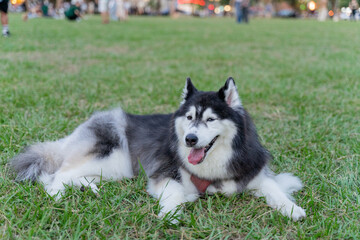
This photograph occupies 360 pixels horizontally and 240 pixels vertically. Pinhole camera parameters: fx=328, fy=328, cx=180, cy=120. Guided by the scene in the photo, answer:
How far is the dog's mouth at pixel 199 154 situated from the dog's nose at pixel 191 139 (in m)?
0.15

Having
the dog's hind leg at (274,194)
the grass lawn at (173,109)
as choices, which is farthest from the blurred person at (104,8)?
the dog's hind leg at (274,194)

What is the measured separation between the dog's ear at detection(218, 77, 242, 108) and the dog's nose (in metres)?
0.47

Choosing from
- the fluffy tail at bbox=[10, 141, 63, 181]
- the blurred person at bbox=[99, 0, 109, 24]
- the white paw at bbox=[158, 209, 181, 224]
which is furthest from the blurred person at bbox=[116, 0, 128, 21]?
the white paw at bbox=[158, 209, 181, 224]

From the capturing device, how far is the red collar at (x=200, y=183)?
9.20 ft

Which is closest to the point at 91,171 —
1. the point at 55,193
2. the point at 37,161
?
the point at 55,193

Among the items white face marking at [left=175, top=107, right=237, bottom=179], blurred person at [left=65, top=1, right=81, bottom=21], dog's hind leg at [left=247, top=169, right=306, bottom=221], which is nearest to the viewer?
dog's hind leg at [left=247, top=169, right=306, bottom=221]

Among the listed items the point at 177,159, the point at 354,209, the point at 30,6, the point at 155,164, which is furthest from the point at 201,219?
the point at 30,6

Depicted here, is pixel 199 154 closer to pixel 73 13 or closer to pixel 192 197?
pixel 192 197

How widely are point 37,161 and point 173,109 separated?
2.60 metres

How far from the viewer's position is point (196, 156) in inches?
104

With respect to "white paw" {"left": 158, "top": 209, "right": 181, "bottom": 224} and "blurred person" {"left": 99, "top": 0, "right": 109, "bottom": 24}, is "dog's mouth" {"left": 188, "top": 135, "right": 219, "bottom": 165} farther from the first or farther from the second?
"blurred person" {"left": 99, "top": 0, "right": 109, "bottom": 24}

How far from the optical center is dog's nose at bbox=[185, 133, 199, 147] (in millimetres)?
2521

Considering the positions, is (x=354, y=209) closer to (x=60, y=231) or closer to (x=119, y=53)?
(x=60, y=231)

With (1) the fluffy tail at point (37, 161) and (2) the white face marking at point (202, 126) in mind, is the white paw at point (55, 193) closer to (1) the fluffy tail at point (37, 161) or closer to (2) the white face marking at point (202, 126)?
(1) the fluffy tail at point (37, 161)
